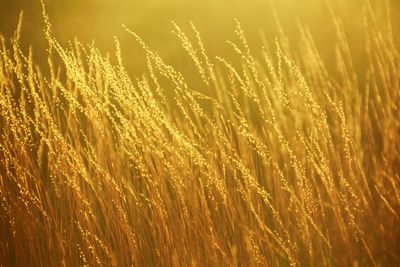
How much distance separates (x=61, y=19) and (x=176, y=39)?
0.75 metres

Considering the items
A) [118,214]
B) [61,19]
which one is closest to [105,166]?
[118,214]

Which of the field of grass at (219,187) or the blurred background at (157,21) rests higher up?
the blurred background at (157,21)

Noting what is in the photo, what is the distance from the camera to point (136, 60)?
3439 mm

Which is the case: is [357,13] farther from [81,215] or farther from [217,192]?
[81,215]

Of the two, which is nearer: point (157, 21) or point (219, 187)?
point (219, 187)

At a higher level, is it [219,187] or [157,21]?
[157,21]

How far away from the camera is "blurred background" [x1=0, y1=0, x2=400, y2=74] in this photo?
3.43 meters

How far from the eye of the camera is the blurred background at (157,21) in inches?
135

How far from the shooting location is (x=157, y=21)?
3.57 meters

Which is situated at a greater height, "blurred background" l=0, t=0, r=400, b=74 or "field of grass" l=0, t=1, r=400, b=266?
"blurred background" l=0, t=0, r=400, b=74

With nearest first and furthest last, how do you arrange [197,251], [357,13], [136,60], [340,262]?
[340,262] < [197,251] < [357,13] < [136,60]

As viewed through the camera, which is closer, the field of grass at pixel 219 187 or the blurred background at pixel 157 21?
the field of grass at pixel 219 187

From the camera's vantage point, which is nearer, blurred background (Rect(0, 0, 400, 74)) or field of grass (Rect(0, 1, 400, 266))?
field of grass (Rect(0, 1, 400, 266))

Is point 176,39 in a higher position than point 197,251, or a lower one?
higher
